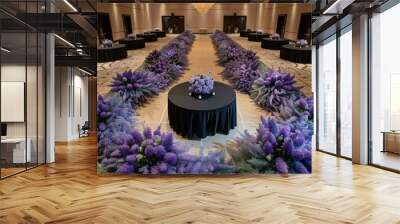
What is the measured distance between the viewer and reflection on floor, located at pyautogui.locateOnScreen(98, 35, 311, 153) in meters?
6.61

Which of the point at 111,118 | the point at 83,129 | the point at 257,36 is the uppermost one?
the point at 257,36

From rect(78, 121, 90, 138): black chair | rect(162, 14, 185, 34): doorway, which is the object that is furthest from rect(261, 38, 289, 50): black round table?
rect(78, 121, 90, 138): black chair

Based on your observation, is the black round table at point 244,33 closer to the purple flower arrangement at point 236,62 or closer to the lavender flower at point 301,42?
the purple flower arrangement at point 236,62

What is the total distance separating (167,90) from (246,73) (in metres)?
1.42

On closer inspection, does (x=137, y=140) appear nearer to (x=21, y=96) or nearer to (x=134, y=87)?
(x=134, y=87)

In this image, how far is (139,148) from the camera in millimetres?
6645

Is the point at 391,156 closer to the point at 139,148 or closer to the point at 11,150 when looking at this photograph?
the point at 139,148

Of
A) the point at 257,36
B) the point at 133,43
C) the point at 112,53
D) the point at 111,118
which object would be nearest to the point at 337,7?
the point at 257,36

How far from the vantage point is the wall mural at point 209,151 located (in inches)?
261

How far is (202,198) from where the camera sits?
16.4 feet

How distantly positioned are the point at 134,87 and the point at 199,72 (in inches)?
46.1

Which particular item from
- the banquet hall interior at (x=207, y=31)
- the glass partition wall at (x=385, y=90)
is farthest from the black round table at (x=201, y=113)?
the glass partition wall at (x=385, y=90)

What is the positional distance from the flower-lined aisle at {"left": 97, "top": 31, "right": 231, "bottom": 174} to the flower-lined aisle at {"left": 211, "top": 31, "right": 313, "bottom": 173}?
460 mm

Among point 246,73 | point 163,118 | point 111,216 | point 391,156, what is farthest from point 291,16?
point 111,216
